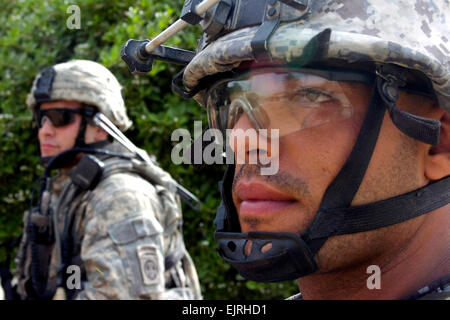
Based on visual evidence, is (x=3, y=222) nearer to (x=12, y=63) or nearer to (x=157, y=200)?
(x=12, y=63)

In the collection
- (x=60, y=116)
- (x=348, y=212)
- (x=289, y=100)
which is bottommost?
(x=348, y=212)

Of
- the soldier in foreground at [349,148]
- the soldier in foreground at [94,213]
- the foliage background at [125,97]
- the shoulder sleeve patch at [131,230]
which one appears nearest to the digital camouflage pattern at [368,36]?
the soldier in foreground at [349,148]

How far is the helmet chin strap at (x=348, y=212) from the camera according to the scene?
1.77 meters

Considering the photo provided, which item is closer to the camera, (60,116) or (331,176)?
(331,176)

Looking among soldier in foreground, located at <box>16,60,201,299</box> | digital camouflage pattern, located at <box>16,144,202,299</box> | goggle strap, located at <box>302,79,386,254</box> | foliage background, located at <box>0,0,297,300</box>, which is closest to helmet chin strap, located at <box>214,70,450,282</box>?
goggle strap, located at <box>302,79,386,254</box>

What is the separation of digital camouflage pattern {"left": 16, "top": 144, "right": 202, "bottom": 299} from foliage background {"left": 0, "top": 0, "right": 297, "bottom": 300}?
3.53ft

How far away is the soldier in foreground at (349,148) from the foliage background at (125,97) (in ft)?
12.2

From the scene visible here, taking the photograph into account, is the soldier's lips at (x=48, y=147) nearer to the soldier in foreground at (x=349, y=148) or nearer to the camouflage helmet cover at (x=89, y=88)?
the camouflage helmet cover at (x=89, y=88)

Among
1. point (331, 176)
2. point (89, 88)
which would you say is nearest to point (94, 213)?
point (89, 88)

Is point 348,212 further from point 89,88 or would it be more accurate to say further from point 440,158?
point 89,88

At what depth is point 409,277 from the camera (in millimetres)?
1813

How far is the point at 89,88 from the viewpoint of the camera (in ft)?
16.7

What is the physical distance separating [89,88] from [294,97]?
347 centimetres

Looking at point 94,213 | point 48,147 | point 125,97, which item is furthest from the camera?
point 125,97
